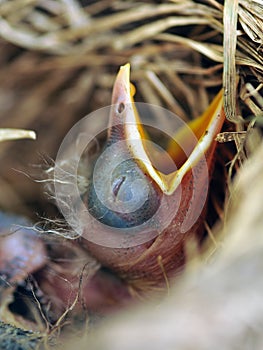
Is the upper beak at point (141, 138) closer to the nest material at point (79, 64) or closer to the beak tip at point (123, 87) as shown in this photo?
the beak tip at point (123, 87)

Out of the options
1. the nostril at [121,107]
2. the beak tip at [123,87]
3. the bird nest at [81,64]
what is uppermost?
the beak tip at [123,87]

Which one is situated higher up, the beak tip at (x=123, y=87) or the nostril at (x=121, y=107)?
the beak tip at (x=123, y=87)

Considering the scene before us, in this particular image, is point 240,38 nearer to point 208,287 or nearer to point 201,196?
point 201,196

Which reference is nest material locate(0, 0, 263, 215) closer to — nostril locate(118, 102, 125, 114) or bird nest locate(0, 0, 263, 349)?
bird nest locate(0, 0, 263, 349)

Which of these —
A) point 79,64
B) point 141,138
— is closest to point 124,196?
point 141,138

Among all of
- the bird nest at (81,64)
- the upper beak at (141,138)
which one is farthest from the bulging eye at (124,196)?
the bird nest at (81,64)
